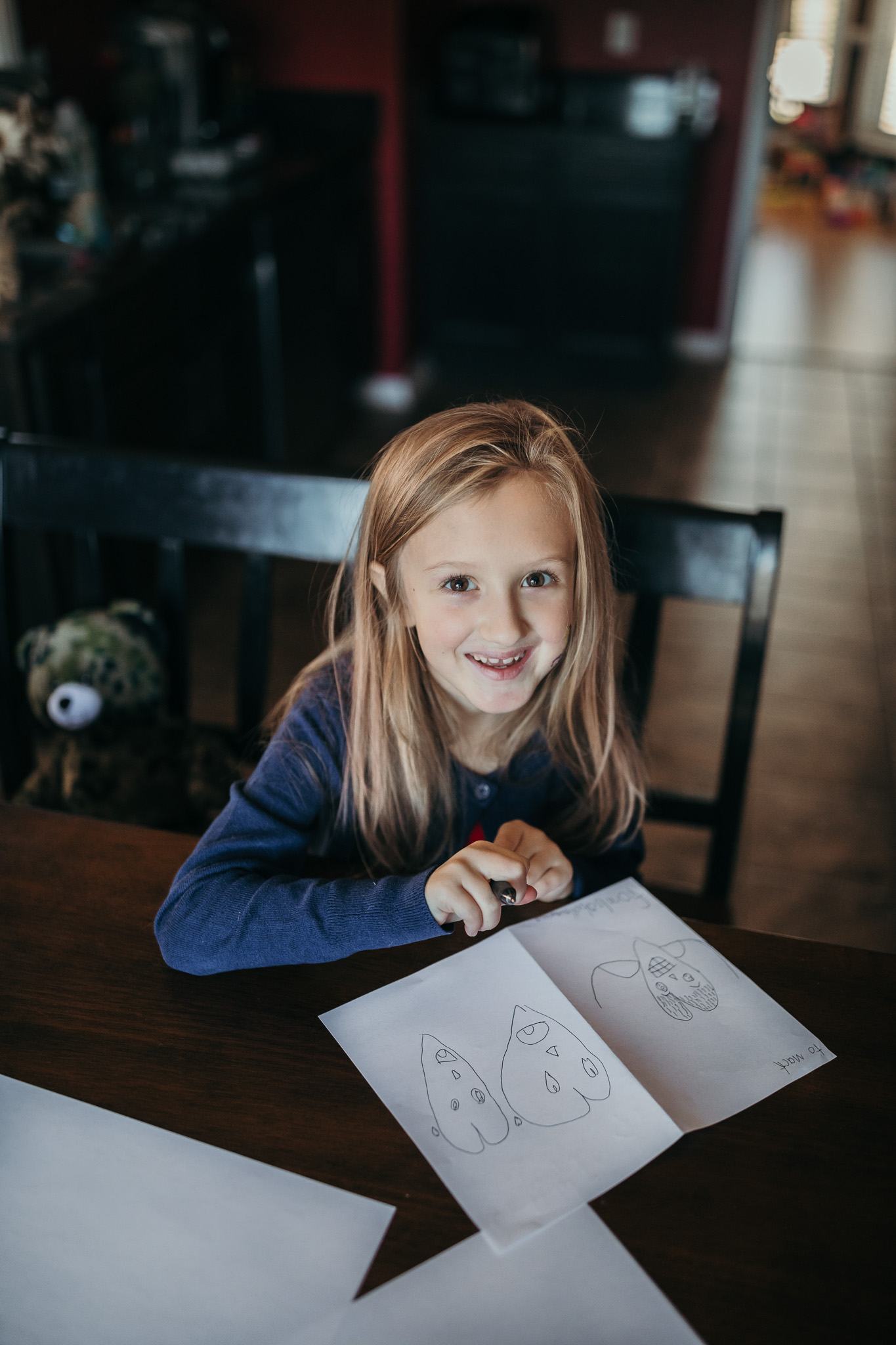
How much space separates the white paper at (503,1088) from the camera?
64cm

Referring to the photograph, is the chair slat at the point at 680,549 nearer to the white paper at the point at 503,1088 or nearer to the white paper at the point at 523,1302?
the white paper at the point at 503,1088

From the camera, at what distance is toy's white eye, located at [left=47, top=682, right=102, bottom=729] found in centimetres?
134

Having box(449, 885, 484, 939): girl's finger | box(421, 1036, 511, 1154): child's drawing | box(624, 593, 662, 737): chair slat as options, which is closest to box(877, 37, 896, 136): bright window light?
box(624, 593, 662, 737): chair slat

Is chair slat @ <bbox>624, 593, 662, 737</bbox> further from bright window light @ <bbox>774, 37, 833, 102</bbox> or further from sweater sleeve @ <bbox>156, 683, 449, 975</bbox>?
bright window light @ <bbox>774, 37, 833, 102</bbox>

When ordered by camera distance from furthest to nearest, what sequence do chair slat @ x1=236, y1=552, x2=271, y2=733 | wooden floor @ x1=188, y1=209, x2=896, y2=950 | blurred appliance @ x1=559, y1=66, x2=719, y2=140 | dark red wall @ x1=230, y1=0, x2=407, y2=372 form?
blurred appliance @ x1=559, y1=66, x2=719, y2=140 < dark red wall @ x1=230, y1=0, x2=407, y2=372 < wooden floor @ x1=188, y1=209, x2=896, y2=950 < chair slat @ x1=236, y1=552, x2=271, y2=733

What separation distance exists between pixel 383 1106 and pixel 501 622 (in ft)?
1.26

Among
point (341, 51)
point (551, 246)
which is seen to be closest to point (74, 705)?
point (341, 51)

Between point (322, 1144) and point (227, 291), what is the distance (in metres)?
2.44

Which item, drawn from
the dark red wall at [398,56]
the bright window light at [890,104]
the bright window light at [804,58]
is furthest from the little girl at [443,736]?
the bright window light at [804,58]

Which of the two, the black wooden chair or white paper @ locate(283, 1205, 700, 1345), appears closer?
white paper @ locate(283, 1205, 700, 1345)

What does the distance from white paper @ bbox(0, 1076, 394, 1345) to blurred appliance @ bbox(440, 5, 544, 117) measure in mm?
4036

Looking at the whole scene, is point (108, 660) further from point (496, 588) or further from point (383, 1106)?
point (383, 1106)

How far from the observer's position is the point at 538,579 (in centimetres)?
90

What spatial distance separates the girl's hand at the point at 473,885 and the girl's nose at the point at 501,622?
18 cm
